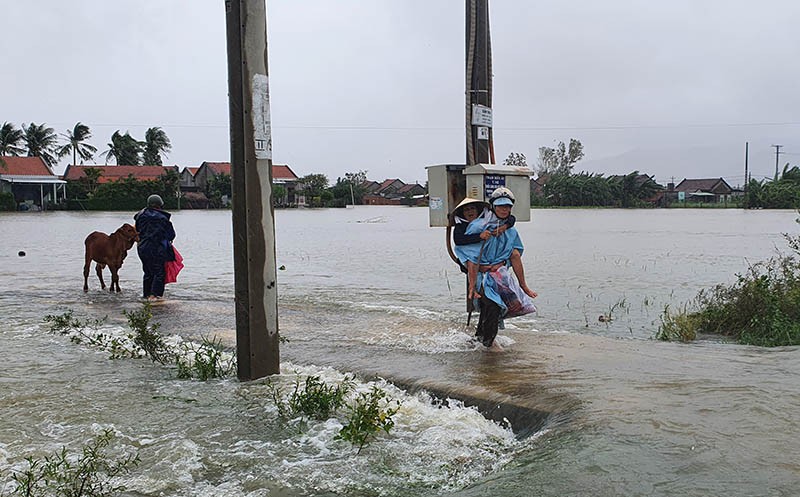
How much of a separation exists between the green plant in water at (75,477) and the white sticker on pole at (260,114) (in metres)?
2.69

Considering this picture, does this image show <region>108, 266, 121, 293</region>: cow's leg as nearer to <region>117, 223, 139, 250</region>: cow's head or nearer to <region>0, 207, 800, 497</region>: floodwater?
<region>117, 223, 139, 250</region>: cow's head

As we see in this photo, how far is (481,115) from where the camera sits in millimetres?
9055

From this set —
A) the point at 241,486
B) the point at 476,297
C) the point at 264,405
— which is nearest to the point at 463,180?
the point at 476,297

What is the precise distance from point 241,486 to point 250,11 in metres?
3.89

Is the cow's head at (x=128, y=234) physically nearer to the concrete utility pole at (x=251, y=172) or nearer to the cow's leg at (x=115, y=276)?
the cow's leg at (x=115, y=276)

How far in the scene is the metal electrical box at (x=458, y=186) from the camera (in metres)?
8.55

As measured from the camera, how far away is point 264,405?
6.09 metres

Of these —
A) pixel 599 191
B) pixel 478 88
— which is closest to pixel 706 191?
pixel 599 191

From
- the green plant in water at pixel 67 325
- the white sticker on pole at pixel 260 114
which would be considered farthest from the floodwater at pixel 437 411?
the white sticker on pole at pixel 260 114

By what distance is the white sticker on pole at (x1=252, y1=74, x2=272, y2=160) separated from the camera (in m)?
6.38

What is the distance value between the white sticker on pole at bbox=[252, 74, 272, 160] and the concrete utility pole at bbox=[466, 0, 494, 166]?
325 centimetres

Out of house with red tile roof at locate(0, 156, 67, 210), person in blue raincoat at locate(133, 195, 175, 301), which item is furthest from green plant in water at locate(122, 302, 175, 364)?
house with red tile roof at locate(0, 156, 67, 210)

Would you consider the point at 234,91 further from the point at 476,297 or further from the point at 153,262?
the point at 153,262

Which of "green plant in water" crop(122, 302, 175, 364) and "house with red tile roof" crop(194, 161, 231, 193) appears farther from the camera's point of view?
"house with red tile roof" crop(194, 161, 231, 193)
